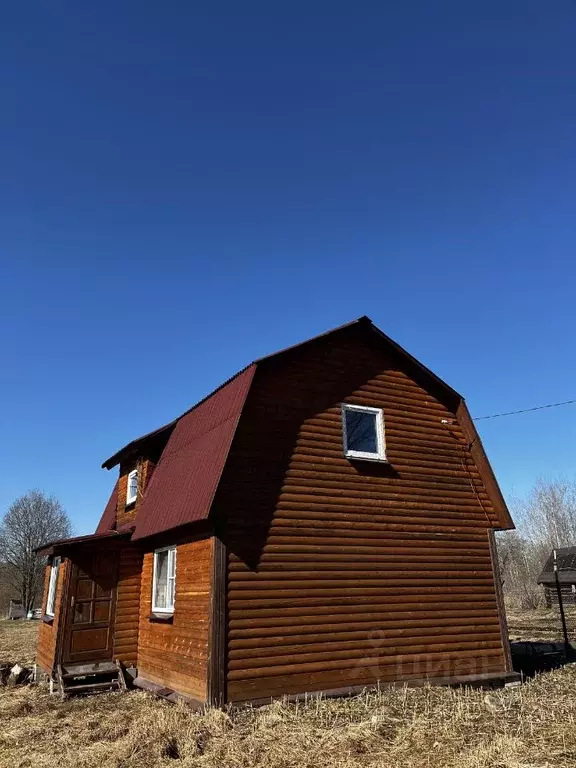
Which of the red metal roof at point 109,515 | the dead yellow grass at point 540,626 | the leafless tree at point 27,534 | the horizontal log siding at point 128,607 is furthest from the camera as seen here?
the leafless tree at point 27,534

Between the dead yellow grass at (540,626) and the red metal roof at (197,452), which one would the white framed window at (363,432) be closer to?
the red metal roof at (197,452)

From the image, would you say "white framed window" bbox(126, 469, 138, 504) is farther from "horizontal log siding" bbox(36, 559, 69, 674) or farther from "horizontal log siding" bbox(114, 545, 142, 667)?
"horizontal log siding" bbox(36, 559, 69, 674)

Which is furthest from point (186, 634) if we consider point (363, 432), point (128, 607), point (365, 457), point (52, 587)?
point (52, 587)

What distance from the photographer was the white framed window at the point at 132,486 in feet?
53.1

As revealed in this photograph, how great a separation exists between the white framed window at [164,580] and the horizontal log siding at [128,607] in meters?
1.14

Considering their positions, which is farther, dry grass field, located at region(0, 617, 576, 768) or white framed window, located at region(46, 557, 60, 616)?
white framed window, located at region(46, 557, 60, 616)

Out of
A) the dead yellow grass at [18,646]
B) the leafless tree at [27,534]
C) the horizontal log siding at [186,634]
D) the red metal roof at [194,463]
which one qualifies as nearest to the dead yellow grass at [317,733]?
the horizontal log siding at [186,634]

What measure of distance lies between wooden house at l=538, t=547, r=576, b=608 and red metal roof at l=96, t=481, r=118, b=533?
25711mm

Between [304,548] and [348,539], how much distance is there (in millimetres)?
1067

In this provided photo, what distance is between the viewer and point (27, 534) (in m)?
58.9

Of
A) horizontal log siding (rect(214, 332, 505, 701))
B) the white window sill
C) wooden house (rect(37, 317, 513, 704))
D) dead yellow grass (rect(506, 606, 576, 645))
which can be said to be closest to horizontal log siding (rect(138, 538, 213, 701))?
wooden house (rect(37, 317, 513, 704))

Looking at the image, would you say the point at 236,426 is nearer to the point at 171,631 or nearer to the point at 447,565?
the point at 171,631

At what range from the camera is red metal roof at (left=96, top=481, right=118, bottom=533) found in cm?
1780

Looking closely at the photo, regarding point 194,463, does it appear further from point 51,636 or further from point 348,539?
point 51,636
